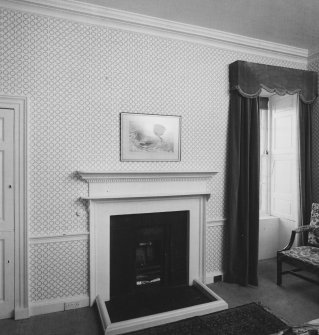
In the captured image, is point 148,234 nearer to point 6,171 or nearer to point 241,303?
point 241,303

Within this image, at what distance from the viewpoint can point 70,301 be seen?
9.37ft

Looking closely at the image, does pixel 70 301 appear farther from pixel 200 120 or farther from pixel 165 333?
pixel 200 120

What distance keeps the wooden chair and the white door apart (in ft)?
9.56

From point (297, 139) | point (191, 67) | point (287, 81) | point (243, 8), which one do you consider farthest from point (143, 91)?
point (297, 139)

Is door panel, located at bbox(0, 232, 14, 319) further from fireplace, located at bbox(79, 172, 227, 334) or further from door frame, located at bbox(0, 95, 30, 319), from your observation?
fireplace, located at bbox(79, 172, 227, 334)

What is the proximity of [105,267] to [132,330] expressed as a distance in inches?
28.8

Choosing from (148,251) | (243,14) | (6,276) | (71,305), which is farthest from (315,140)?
(6,276)

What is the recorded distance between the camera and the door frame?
8.65 ft

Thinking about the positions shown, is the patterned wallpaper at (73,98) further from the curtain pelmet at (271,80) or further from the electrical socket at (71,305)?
the curtain pelmet at (271,80)

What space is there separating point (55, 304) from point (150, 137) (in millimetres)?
1961

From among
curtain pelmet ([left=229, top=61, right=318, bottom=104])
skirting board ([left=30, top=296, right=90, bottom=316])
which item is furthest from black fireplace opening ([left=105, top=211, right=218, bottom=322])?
curtain pelmet ([left=229, top=61, right=318, bottom=104])

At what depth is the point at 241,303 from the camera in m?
2.96

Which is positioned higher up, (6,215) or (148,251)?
(6,215)

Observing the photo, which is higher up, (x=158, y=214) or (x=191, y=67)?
(x=191, y=67)
